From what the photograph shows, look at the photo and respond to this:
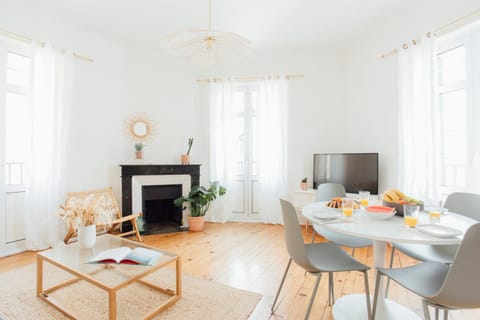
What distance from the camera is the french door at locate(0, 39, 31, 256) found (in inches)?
106

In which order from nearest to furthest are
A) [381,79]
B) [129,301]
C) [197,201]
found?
[129,301] → [381,79] → [197,201]

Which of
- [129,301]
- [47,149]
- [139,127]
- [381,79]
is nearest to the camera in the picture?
[129,301]

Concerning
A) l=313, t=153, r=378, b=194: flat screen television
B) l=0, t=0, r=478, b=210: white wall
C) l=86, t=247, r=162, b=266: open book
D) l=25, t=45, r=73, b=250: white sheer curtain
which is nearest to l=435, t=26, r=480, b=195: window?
l=0, t=0, r=478, b=210: white wall

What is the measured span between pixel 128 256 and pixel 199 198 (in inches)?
78.5

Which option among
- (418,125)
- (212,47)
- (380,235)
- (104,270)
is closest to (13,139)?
Answer: (104,270)

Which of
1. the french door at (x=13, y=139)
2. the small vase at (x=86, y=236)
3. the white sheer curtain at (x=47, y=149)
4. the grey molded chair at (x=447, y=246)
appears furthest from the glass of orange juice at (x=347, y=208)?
the french door at (x=13, y=139)

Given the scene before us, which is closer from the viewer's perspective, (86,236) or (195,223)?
(86,236)

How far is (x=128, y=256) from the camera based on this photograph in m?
1.73

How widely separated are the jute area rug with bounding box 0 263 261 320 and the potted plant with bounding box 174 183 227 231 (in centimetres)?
149

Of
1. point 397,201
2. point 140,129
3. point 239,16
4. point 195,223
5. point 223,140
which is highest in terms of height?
point 239,16

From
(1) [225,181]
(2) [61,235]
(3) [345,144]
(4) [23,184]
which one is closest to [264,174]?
(1) [225,181]

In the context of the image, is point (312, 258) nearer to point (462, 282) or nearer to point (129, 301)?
point (462, 282)

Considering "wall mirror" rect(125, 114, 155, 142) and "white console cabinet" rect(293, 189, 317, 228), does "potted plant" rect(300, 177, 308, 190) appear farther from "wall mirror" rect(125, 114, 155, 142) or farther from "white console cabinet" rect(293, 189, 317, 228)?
"wall mirror" rect(125, 114, 155, 142)

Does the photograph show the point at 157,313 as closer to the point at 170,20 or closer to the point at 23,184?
the point at 23,184
